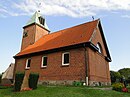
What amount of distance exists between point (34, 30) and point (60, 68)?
13581 mm

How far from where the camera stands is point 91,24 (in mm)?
20703

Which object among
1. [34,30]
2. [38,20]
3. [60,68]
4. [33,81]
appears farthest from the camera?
[38,20]

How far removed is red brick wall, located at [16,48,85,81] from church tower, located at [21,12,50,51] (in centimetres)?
771

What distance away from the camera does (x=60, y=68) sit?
1778 cm

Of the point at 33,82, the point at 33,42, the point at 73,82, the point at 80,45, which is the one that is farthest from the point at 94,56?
the point at 33,42

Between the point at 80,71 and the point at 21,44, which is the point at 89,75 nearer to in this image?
the point at 80,71

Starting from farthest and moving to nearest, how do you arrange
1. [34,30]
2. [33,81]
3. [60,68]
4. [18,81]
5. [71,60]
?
[34,30] → [60,68] → [71,60] → [33,81] → [18,81]

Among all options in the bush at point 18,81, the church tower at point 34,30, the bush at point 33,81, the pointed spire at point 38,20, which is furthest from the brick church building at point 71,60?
the pointed spire at point 38,20

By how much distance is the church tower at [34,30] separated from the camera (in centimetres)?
2824

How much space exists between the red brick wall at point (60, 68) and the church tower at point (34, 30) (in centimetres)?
771

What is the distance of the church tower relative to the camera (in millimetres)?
28239

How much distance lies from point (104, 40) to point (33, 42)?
13122 mm

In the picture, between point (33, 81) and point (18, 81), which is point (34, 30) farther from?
point (18, 81)

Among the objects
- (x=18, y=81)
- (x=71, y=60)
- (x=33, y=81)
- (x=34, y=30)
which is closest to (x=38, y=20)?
(x=34, y=30)
